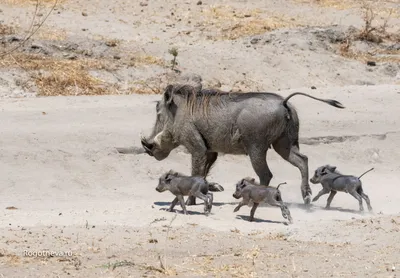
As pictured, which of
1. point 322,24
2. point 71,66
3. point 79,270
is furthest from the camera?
point 322,24

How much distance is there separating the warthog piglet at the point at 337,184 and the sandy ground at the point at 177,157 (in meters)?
0.21

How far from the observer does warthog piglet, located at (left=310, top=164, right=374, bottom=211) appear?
39.2ft

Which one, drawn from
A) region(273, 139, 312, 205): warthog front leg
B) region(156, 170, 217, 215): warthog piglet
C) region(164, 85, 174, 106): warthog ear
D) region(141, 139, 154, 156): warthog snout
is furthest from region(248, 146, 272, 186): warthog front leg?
region(141, 139, 154, 156): warthog snout

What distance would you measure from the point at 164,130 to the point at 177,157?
186 centimetres

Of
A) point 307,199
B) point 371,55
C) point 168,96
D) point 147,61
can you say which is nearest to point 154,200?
point 168,96

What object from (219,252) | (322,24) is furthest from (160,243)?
(322,24)

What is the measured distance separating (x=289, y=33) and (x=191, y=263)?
14232mm

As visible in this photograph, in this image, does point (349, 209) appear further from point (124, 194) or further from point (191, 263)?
point (191, 263)

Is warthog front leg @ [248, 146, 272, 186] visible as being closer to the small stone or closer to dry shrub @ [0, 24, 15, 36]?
the small stone

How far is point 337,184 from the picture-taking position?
12070 millimetres

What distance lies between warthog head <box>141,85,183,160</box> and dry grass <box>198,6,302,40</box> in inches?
375

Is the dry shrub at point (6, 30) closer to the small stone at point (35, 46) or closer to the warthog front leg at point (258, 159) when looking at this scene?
the small stone at point (35, 46)

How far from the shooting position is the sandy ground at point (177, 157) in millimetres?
8867

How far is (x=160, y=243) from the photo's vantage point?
9.47 metres
